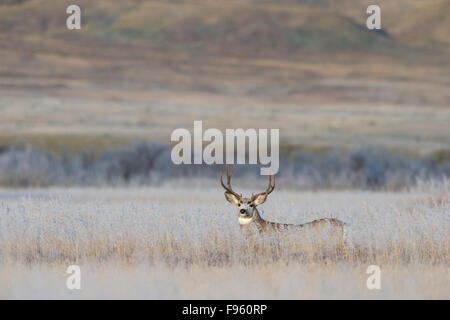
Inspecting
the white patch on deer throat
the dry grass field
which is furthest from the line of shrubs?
the white patch on deer throat

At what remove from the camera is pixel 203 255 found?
15.3m

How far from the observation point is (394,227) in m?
16.1

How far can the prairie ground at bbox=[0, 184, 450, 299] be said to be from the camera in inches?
510

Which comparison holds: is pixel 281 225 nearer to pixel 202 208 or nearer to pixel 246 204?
pixel 246 204

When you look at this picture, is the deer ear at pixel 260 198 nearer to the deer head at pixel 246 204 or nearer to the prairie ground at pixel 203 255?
the deer head at pixel 246 204

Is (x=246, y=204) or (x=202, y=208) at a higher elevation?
(x=202, y=208)

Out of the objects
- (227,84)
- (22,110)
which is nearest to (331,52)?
(227,84)

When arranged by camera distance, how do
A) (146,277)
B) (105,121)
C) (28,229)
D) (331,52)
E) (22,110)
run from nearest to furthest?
1. (146,277)
2. (28,229)
3. (105,121)
4. (22,110)
5. (331,52)

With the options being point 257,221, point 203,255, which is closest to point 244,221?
point 257,221

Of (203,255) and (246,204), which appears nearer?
(246,204)

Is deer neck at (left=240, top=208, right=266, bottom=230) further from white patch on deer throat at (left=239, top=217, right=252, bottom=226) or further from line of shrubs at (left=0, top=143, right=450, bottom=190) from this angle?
line of shrubs at (left=0, top=143, right=450, bottom=190)

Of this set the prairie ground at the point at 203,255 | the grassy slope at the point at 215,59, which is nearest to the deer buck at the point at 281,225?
the prairie ground at the point at 203,255
